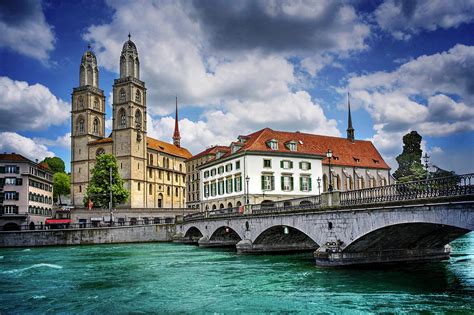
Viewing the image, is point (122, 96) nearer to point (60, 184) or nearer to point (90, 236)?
point (60, 184)

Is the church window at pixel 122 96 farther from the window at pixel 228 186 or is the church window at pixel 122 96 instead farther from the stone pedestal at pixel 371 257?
the stone pedestal at pixel 371 257

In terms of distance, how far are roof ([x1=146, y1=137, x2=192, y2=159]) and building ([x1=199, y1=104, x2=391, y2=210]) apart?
32.4 meters

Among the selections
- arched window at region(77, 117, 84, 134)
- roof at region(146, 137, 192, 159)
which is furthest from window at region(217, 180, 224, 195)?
arched window at region(77, 117, 84, 134)

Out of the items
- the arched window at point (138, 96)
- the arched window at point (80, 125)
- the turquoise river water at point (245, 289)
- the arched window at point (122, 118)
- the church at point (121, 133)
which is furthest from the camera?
the arched window at point (138, 96)

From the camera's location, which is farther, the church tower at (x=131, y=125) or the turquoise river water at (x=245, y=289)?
the church tower at (x=131, y=125)

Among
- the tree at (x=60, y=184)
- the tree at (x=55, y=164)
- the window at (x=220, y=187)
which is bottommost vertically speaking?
the window at (x=220, y=187)

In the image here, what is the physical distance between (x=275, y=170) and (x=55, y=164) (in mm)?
81854

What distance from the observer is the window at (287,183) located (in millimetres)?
55062

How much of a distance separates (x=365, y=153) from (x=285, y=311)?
58.5 m

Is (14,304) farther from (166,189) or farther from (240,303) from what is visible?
(166,189)

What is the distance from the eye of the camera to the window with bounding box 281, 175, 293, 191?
181ft

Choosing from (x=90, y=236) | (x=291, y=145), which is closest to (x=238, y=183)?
(x=291, y=145)

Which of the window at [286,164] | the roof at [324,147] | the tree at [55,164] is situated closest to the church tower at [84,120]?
the tree at [55,164]

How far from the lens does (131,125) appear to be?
279ft
